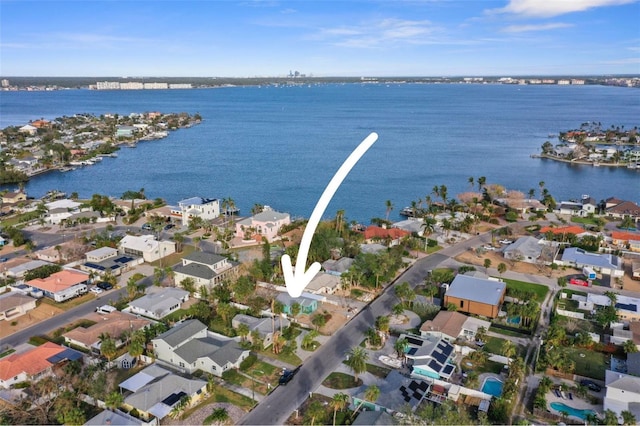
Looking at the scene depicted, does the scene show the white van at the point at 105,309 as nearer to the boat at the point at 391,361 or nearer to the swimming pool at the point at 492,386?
the boat at the point at 391,361

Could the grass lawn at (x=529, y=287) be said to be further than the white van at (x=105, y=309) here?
Yes

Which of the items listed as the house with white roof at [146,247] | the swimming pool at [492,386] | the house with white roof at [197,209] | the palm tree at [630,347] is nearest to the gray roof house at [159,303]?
the house with white roof at [146,247]

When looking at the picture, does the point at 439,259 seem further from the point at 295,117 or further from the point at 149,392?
the point at 295,117

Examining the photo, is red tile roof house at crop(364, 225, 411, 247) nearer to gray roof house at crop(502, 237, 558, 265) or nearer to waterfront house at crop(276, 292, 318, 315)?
gray roof house at crop(502, 237, 558, 265)

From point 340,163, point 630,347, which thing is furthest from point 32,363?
point 340,163

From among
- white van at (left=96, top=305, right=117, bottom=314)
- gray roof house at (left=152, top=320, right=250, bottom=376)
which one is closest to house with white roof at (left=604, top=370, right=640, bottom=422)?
gray roof house at (left=152, top=320, right=250, bottom=376)

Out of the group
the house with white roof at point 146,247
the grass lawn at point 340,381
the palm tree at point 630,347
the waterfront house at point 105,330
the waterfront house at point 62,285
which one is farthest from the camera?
the house with white roof at point 146,247
